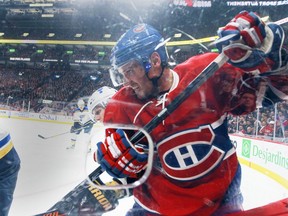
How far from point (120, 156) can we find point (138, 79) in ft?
0.52

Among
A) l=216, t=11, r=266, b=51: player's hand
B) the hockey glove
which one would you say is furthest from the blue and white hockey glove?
the hockey glove

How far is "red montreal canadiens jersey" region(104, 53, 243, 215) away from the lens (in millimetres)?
667

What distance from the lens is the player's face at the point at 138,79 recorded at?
2.21 ft

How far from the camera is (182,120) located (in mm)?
677

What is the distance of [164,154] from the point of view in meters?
0.69

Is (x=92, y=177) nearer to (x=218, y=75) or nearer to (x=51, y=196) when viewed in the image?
(x=51, y=196)

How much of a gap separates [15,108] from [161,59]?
0.42 metres

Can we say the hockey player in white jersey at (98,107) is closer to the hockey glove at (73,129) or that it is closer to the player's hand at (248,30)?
the hockey glove at (73,129)

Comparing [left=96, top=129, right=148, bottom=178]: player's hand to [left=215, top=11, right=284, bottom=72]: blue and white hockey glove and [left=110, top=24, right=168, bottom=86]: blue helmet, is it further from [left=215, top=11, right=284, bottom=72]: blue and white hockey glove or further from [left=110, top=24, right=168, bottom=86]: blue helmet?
[left=215, top=11, right=284, bottom=72]: blue and white hockey glove

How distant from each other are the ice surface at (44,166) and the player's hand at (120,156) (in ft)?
0.27

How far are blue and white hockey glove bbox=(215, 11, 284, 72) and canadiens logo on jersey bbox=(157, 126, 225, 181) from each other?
0.15 meters

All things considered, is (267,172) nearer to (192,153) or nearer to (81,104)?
(192,153)

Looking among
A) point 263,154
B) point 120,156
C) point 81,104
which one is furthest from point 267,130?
point 81,104

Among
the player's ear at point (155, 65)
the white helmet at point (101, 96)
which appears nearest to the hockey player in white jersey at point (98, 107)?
the white helmet at point (101, 96)
